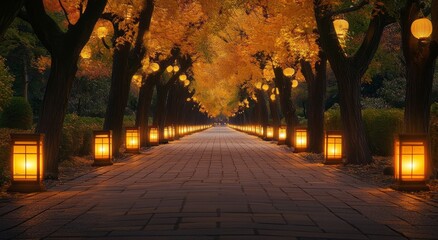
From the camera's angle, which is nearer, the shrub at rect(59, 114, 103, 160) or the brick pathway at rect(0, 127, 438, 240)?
the brick pathway at rect(0, 127, 438, 240)

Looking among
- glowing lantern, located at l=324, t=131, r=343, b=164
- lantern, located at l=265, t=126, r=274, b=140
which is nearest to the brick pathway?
glowing lantern, located at l=324, t=131, r=343, b=164

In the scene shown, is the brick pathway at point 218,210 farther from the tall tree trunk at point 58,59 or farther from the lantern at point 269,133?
the lantern at point 269,133

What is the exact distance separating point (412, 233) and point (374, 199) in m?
3.54

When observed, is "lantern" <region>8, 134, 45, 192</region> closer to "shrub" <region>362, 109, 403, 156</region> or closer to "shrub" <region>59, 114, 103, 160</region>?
"shrub" <region>59, 114, 103, 160</region>

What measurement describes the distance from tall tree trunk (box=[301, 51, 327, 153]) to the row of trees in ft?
0.14

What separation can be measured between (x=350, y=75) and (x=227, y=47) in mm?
28578

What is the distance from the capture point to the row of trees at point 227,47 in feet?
48.4

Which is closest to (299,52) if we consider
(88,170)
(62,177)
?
(88,170)

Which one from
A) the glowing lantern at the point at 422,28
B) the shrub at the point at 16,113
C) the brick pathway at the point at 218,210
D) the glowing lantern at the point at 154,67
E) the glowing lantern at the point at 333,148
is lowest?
the brick pathway at the point at 218,210

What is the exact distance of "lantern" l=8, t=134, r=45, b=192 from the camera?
40.7ft

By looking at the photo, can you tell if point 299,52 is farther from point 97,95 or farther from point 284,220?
point 97,95

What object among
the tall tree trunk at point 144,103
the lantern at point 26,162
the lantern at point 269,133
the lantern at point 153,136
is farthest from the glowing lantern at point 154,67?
the lantern at point 26,162

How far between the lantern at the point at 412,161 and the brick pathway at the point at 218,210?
1.39ft

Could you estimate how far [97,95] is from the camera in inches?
1891
